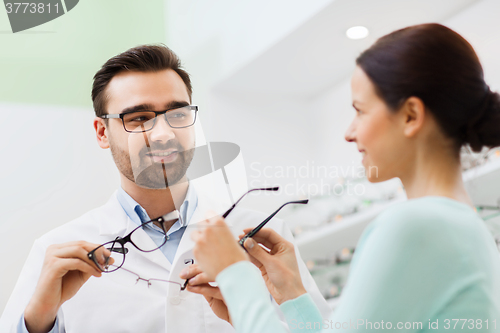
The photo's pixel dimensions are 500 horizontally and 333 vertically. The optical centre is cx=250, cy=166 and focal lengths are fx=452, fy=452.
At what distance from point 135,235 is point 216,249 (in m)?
0.59

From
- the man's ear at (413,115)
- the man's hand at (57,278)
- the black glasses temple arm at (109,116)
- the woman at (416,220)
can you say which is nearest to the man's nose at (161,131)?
the black glasses temple arm at (109,116)

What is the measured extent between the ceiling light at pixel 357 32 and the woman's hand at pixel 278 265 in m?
1.24

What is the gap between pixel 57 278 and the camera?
915 millimetres

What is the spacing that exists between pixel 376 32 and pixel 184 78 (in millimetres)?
878

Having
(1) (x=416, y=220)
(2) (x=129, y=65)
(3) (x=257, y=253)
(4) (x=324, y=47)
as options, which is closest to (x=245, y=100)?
(4) (x=324, y=47)

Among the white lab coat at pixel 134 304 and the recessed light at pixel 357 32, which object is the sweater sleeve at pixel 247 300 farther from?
the recessed light at pixel 357 32

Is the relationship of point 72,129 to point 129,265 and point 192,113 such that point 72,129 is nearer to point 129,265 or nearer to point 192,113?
point 192,113

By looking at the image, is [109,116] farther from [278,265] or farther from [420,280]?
[420,280]

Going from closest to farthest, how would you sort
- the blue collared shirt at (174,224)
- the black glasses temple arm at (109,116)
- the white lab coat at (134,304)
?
1. the white lab coat at (134,304)
2. the blue collared shirt at (174,224)
3. the black glasses temple arm at (109,116)

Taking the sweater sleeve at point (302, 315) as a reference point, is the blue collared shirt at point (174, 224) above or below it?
below

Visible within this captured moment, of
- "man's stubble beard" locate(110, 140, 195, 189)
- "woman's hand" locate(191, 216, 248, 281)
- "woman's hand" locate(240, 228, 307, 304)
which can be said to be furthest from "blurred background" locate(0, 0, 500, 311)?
"woman's hand" locate(191, 216, 248, 281)

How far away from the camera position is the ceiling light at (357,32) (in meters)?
1.87

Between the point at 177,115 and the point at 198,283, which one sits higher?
A: the point at 177,115

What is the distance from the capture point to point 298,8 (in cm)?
190
